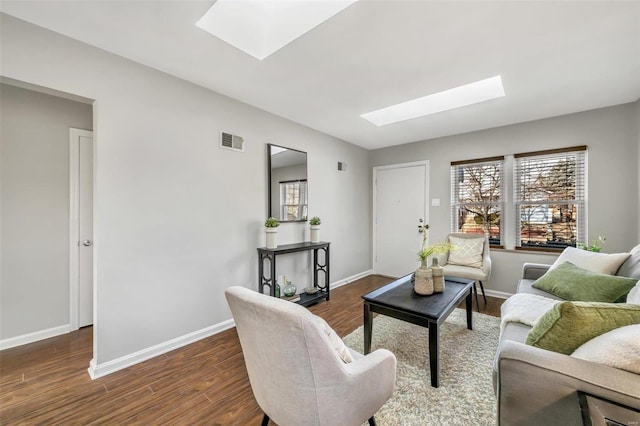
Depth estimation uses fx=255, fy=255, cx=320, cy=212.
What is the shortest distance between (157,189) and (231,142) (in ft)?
3.00

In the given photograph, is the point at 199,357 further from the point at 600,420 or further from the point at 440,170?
the point at 440,170

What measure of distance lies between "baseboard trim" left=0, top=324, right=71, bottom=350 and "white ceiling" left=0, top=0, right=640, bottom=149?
2644mm

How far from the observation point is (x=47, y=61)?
175cm

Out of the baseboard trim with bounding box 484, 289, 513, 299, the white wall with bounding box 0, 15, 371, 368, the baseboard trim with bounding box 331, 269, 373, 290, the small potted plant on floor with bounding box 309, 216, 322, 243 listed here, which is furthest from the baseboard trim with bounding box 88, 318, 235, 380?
the baseboard trim with bounding box 484, 289, 513, 299

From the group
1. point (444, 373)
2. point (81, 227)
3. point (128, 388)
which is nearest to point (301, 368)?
point (444, 373)

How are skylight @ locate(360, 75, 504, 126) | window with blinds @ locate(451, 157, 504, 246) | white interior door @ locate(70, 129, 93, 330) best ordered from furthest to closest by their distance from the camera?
window with blinds @ locate(451, 157, 504, 246), skylight @ locate(360, 75, 504, 126), white interior door @ locate(70, 129, 93, 330)

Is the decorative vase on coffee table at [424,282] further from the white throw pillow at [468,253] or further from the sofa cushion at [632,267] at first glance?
the white throw pillow at [468,253]

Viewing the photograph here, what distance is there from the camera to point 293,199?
349 cm

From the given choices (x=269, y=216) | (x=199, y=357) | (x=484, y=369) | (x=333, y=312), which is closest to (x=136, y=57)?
(x=269, y=216)

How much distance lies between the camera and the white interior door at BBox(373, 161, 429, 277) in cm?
438

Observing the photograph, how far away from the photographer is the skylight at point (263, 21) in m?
1.70

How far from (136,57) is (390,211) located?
4059 mm

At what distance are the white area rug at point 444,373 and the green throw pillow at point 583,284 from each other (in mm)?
699

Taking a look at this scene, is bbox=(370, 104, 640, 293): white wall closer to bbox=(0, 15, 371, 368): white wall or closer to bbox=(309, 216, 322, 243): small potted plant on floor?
bbox=(309, 216, 322, 243): small potted plant on floor
